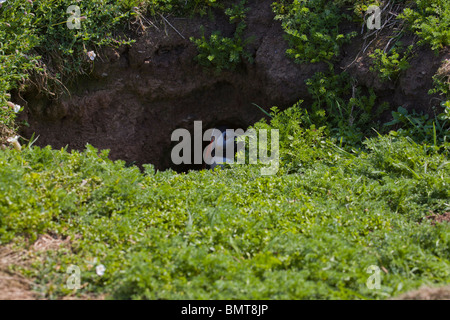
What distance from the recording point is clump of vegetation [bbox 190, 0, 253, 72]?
5.10 meters

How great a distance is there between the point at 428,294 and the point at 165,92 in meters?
3.70

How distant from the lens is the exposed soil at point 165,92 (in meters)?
4.97

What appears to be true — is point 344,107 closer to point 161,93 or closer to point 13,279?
point 161,93

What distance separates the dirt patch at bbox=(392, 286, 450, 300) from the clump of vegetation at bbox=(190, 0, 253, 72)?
3.20m

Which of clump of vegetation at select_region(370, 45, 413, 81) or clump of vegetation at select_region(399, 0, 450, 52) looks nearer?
clump of vegetation at select_region(399, 0, 450, 52)

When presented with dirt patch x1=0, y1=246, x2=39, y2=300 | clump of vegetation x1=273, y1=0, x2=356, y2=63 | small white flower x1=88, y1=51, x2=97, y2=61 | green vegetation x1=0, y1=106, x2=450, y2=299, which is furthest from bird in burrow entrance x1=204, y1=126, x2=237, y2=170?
dirt patch x1=0, y1=246, x2=39, y2=300

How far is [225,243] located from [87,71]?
2887mm

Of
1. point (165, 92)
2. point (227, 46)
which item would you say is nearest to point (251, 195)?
point (227, 46)

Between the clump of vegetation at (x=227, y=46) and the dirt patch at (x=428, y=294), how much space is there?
10.5ft

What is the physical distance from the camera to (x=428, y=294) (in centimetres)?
252

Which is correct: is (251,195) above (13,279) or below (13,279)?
above

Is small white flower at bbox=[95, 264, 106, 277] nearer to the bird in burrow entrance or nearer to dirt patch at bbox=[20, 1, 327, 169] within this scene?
dirt patch at bbox=[20, 1, 327, 169]

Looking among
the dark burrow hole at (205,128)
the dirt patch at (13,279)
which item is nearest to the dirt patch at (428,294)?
the dirt patch at (13,279)

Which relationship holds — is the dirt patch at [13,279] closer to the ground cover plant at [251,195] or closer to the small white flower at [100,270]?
the ground cover plant at [251,195]
